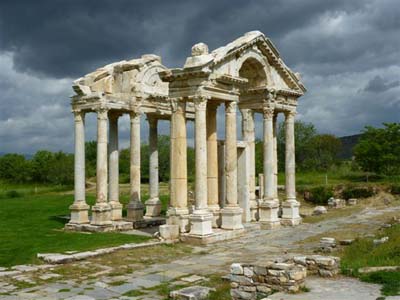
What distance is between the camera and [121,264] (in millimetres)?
14031

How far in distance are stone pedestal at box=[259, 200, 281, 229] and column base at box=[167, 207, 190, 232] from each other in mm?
4791

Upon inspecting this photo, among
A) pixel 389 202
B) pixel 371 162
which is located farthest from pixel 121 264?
pixel 371 162

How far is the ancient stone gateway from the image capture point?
1830cm

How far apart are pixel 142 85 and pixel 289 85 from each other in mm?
7465

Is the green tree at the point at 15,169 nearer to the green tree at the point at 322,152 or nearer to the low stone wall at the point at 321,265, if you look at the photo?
the green tree at the point at 322,152

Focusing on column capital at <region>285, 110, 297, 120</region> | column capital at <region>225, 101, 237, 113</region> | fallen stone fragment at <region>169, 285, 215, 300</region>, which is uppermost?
column capital at <region>285, 110, 297, 120</region>

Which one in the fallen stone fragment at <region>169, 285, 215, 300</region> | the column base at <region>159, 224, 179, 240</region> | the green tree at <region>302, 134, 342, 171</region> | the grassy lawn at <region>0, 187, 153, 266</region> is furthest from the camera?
the green tree at <region>302, 134, 342, 171</region>

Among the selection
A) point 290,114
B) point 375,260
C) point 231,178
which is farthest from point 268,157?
point 375,260

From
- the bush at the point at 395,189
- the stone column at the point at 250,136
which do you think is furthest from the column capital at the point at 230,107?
the bush at the point at 395,189

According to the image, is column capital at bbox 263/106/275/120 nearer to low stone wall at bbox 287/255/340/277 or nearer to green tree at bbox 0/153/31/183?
low stone wall at bbox 287/255/340/277

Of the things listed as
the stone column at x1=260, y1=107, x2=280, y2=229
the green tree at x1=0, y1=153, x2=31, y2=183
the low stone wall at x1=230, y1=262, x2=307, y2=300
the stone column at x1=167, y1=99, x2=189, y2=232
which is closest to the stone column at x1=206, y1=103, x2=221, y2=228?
the stone column at x1=167, y1=99, x2=189, y2=232

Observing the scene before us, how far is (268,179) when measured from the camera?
884 inches

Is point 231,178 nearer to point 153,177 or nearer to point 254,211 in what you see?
point 254,211

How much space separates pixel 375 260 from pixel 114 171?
15.1 meters
